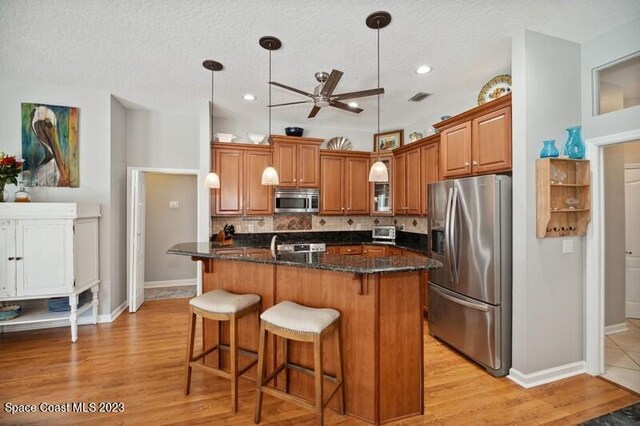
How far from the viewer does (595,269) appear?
2518 mm

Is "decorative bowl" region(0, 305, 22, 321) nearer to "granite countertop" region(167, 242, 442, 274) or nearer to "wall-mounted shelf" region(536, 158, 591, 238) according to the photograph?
"granite countertop" region(167, 242, 442, 274)

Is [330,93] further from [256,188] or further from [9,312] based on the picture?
[9,312]

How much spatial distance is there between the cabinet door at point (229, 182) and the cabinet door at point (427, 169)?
2.67 meters

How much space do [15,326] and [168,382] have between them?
8.62 ft

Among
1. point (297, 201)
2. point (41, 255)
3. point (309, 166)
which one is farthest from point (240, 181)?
point (41, 255)

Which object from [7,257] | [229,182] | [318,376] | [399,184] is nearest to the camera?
[318,376]

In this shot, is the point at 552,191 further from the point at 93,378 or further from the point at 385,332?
the point at 93,378

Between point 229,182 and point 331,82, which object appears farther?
point 229,182

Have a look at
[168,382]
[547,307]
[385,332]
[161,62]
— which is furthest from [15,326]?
[547,307]

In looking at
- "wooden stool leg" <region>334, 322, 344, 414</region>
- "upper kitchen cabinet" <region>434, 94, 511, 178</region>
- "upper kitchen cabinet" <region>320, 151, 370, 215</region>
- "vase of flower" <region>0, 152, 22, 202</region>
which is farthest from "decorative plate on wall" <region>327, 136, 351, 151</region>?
"vase of flower" <region>0, 152, 22, 202</region>

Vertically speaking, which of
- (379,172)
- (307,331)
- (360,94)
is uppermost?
(360,94)

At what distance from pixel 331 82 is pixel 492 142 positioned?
166 cm

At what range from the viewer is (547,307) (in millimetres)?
2473

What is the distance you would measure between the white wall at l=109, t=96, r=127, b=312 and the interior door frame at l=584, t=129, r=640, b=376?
532 cm
